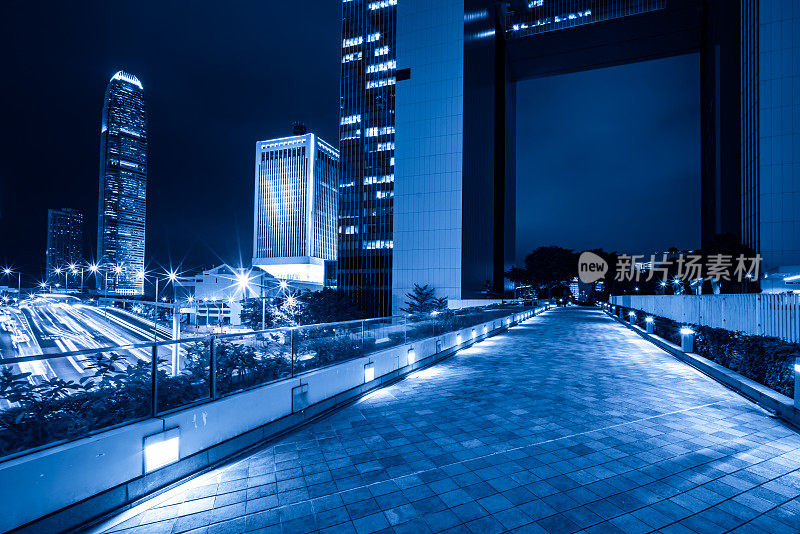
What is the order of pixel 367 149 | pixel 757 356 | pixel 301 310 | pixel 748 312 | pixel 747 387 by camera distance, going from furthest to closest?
pixel 367 149 → pixel 301 310 → pixel 748 312 → pixel 757 356 → pixel 747 387

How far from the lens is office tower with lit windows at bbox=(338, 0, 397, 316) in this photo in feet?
228

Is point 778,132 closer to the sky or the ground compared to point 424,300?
closer to the sky

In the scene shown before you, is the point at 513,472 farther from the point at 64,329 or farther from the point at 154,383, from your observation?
the point at 64,329

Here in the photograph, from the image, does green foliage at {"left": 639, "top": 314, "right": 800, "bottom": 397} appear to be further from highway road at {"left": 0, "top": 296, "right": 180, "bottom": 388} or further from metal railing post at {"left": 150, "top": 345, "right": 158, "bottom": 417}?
highway road at {"left": 0, "top": 296, "right": 180, "bottom": 388}

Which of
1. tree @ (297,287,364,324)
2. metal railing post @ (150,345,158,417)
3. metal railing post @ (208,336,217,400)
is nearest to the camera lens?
metal railing post @ (150,345,158,417)

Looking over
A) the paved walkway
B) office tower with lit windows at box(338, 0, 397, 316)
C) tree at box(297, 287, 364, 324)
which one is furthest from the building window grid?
the paved walkway

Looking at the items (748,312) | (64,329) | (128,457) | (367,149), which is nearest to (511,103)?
(367,149)

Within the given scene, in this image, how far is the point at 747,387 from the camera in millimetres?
7891

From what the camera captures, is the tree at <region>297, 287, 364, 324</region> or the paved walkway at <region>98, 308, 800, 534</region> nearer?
the paved walkway at <region>98, 308, 800, 534</region>

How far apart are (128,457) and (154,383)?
85cm

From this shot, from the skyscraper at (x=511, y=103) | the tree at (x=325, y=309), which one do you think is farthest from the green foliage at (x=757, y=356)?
the tree at (x=325, y=309)

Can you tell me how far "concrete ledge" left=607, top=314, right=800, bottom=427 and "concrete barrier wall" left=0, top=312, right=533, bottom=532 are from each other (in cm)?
808

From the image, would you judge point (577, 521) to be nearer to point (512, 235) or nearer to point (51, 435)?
point (51, 435)

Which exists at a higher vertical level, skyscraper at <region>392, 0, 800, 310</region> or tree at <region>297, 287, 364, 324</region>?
skyscraper at <region>392, 0, 800, 310</region>
